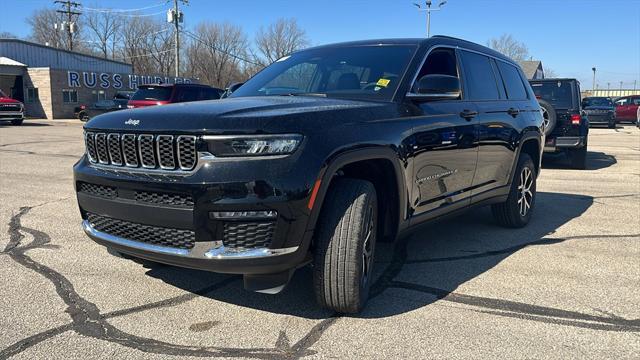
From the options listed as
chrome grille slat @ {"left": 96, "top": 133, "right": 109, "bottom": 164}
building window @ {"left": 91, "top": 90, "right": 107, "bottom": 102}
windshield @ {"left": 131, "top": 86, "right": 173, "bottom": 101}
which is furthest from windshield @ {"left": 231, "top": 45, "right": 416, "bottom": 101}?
building window @ {"left": 91, "top": 90, "right": 107, "bottom": 102}

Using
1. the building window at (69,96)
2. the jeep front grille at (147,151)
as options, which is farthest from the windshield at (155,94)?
the building window at (69,96)

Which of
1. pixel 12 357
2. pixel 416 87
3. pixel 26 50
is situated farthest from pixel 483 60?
pixel 26 50

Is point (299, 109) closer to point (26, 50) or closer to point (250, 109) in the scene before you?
point (250, 109)

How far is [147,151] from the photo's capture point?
3162 mm

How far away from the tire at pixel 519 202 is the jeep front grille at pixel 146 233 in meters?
3.89

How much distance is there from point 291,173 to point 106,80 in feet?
133

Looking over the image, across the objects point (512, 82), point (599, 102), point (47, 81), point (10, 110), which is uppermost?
point (47, 81)

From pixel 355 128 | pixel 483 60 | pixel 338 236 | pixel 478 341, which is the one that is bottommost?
pixel 478 341

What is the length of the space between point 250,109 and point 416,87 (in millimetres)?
1482

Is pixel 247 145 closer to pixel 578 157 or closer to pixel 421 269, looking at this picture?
pixel 421 269

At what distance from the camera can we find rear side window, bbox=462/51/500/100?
16.4 feet

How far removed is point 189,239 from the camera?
307 cm

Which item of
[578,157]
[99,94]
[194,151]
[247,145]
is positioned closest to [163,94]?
[578,157]

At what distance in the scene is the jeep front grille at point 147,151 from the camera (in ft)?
9.95
